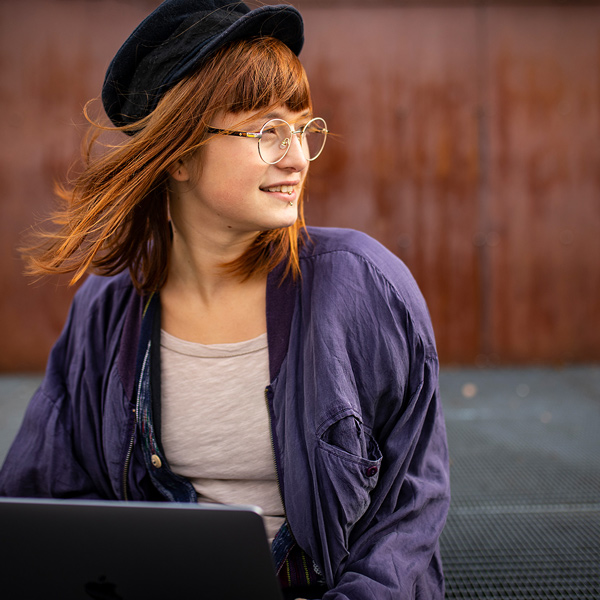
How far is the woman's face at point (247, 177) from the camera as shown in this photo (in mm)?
1131

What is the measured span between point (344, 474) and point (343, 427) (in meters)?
0.08

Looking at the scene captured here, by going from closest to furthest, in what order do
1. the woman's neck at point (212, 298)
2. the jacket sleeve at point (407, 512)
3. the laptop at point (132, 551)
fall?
the laptop at point (132, 551) → the jacket sleeve at point (407, 512) → the woman's neck at point (212, 298)

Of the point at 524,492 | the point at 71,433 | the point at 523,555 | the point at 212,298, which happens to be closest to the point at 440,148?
the point at 524,492

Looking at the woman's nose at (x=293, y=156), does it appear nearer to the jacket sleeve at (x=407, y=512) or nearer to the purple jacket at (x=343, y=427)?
the purple jacket at (x=343, y=427)

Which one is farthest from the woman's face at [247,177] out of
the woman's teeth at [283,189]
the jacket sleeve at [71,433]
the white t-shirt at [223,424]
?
the jacket sleeve at [71,433]

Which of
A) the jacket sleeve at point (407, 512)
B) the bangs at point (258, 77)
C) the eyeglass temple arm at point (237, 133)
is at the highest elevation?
the bangs at point (258, 77)

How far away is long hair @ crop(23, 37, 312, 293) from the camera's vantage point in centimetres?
109

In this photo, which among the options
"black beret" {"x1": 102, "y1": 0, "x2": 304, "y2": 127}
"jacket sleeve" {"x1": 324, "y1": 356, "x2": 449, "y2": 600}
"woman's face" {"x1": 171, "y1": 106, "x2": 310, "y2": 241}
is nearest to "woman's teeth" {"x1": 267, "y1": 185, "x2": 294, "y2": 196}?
"woman's face" {"x1": 171, "y1": 106, "x2": 310, "y2": 241}

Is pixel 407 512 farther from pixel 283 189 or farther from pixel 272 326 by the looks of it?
pixel 283 189

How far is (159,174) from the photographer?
1.20 meters

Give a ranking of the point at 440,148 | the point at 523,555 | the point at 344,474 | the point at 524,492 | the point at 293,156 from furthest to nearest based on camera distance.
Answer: the point at 440,148 < the point at 524,492 < the point at 523,555 < the point at 293,156 < the point at 344,474

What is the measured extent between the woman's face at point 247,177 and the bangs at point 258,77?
0.07 ft

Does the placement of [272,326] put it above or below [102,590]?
above

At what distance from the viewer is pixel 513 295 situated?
156 inches
